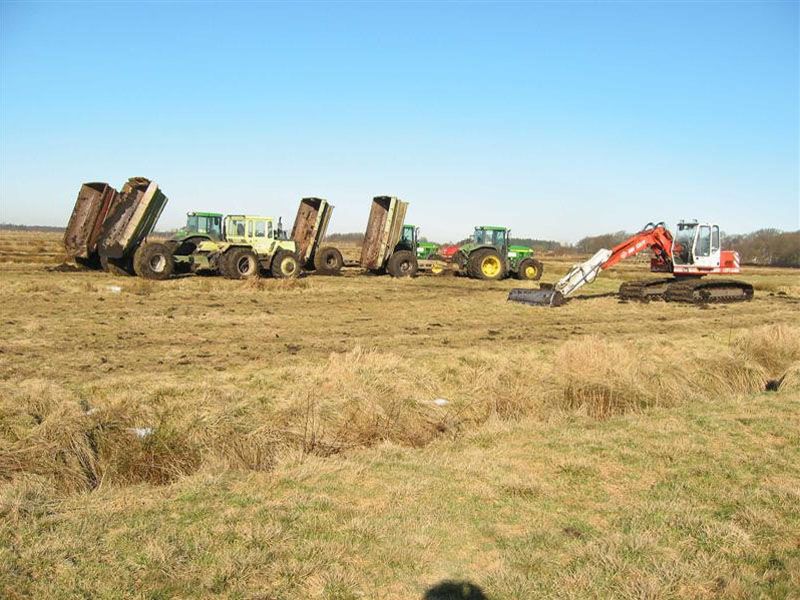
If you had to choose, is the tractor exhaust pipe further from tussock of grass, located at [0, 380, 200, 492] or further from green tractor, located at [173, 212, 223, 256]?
tussock of grass, located at [0, 380, 200, 492]

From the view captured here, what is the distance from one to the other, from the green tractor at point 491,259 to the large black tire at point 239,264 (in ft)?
27.5

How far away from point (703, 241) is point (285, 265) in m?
13.1

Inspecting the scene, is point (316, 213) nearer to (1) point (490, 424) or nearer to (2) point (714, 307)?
(2) point (714, 307)

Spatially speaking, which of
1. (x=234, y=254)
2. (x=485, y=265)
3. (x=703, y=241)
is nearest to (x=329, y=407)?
(x=234, y=254)

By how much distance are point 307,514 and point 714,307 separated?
17.0 meters

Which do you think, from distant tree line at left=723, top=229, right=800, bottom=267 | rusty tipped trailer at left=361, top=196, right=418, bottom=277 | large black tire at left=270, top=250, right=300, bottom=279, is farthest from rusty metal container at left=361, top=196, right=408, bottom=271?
distant tree line at left=723, top=229, right=800, bottom=267

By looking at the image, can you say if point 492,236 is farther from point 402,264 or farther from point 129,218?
point 129,218

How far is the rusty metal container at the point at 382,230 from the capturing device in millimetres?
24469

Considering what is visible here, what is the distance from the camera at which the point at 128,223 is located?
1977 cm

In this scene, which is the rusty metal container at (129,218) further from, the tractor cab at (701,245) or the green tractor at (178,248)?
the tractor cab at (701,245)

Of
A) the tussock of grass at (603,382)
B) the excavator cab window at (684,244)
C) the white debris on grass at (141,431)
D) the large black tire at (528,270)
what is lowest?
the white debris on grass at (141,431)

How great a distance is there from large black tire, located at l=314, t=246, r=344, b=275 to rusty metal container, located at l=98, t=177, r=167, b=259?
6.16 m

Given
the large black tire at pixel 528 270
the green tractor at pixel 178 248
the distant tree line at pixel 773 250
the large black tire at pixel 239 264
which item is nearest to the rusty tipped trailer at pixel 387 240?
the large black tire at pixel 528 270

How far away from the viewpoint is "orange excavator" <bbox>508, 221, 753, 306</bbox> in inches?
750
